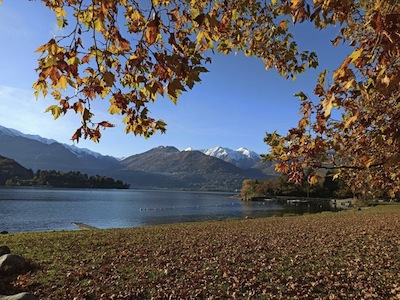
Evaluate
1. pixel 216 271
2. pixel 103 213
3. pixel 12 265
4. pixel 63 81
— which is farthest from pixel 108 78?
pixel 103 213

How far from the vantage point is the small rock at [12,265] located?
945cm

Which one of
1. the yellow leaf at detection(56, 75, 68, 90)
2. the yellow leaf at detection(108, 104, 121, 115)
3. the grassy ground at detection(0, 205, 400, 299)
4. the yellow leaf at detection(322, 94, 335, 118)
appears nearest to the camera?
the yellow leaf at detection(322, 94, 335, 118)

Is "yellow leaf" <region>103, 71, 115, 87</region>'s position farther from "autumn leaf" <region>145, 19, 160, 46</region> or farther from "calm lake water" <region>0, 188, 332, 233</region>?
"calm lake water" <region>0, 188, 332, 233</region>

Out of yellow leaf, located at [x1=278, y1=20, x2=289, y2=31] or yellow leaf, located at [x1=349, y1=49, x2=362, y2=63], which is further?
yellow leaf, located at [x1=278, y1=20, x2=289, y2=31]

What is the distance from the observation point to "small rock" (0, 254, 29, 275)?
31.0ft

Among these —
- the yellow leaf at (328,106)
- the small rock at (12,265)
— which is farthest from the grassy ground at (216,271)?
the yellow leaf at (328,106)

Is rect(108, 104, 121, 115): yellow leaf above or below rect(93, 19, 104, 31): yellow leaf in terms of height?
below

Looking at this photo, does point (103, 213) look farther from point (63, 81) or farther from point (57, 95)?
point (63, 81)

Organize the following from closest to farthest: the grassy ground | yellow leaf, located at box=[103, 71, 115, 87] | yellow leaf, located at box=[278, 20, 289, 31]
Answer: yellow leaf, located at box=[103, 71, 115, 87]
yellow leaf, located at box=[278, 20, 289, 31]
the grassy ground

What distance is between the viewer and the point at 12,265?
31.6 feet

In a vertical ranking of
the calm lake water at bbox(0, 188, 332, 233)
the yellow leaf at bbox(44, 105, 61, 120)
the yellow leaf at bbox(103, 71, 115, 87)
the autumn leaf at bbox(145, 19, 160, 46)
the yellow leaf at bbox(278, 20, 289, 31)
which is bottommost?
the calm lake water at bbox(0, 188, 332, 233)

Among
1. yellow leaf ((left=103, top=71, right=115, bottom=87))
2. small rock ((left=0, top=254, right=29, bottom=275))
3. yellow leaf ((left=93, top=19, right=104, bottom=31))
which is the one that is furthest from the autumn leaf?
small rock ((left=0, top=254, right=29, bottom=275))

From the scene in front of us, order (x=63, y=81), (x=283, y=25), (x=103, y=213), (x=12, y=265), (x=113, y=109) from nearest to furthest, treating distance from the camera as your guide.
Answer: (x=63, y=81) → (x=113, y=109) → (x=283, y=25) → (x=12, y=265) → (x=103, y=213)

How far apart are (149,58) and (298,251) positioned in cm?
1111
